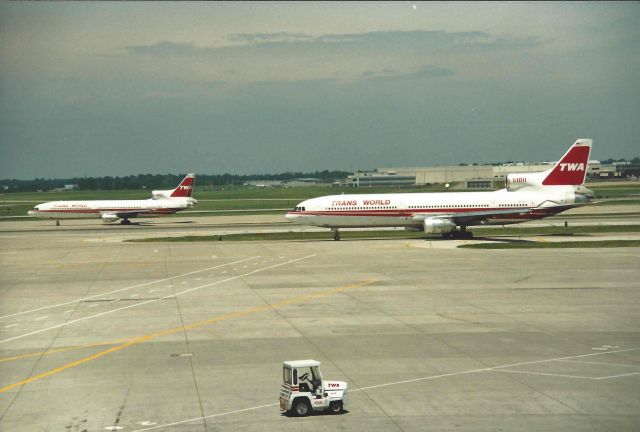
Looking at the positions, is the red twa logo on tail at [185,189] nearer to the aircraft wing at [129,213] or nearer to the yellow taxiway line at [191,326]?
the aircraft wing at [129,213]

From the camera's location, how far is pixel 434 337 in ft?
108

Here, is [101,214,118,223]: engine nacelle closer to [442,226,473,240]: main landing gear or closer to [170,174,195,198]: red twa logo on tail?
[170,174,195,198]: red twa logo on tail

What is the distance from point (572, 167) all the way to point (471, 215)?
49.6 ft

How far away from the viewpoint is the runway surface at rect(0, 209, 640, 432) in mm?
22359

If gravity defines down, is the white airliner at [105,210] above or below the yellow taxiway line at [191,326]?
above

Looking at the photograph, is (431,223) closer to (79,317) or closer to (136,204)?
(79,317)

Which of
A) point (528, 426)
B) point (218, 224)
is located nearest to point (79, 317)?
point (528, 426)

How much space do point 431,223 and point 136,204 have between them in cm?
6230

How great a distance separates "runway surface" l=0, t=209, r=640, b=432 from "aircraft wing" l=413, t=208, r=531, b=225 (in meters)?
17.8

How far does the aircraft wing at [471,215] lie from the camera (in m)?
82.0

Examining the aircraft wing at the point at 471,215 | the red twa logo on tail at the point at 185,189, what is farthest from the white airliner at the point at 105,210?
the aircraft wing at the point at 471,215

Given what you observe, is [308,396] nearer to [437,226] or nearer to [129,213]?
[437,226]

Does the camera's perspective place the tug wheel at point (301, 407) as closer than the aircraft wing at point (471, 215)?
Yes

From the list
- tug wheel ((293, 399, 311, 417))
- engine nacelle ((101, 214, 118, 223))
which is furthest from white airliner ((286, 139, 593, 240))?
tug wheel ((293, 399, 311, 417))
